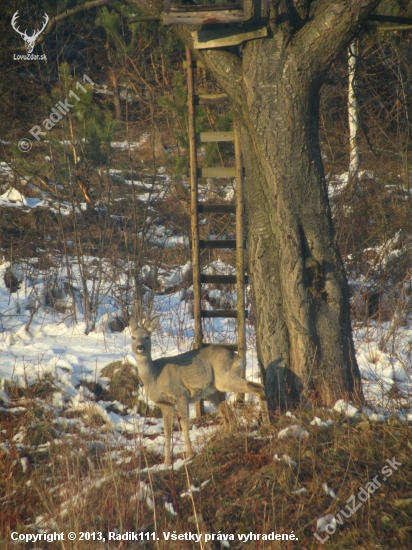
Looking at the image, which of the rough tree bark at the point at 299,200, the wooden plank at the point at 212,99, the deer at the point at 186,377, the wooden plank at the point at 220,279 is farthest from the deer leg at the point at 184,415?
the wooden plank at the point at 212,99

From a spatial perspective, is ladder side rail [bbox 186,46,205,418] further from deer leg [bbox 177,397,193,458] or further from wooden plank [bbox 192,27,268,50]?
deer leg [bbox 177,397,193,458]

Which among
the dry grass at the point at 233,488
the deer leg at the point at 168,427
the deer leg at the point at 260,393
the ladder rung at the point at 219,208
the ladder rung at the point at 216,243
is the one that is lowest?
the dry grass at the point at 233,488

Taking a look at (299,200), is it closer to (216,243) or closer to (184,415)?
(216,243)

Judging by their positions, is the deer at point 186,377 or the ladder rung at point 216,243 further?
the ladder rung at point 216,243

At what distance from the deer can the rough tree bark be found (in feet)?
1.22

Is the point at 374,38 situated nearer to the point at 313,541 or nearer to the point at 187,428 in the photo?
the point at 187,428

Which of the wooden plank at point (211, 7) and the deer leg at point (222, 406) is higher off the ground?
the wooden plank at point (211, 7)

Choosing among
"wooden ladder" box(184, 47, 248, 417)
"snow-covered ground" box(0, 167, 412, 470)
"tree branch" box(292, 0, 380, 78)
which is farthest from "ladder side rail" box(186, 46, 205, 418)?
"tree branch" box(292, 0, 380, 78)

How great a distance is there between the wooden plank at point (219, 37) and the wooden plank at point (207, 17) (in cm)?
16

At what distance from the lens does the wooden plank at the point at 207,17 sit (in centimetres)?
532

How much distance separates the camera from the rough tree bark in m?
5.47

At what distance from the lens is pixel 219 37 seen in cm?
564

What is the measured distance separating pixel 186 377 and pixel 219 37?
3103 millimetres

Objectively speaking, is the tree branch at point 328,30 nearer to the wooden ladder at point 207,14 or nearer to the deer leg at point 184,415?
the wooden ladder at point 207,14
